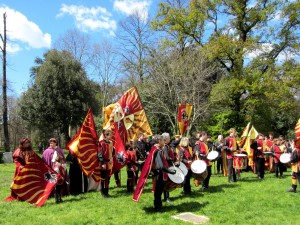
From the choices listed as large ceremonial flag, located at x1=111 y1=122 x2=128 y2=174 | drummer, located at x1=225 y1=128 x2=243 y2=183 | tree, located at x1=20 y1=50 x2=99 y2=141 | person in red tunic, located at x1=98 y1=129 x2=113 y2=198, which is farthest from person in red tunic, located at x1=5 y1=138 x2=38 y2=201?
tree, located at x1=20 y1=50 x2=99 y2=141

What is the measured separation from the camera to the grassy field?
7.06 meters

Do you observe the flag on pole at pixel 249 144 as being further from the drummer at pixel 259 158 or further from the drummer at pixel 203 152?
the drummer at pixel 203 152

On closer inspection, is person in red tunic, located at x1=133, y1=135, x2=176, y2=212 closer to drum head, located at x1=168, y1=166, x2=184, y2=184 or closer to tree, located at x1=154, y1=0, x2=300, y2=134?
drum head, located at x1=168, y1=166, x2=184, y2=184

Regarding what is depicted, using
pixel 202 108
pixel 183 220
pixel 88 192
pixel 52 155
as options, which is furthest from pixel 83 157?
pixel 202 108

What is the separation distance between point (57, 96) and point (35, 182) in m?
21.2

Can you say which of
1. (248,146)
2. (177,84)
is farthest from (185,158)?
(177,84)

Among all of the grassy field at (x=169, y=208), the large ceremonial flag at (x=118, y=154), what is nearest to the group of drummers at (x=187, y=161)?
the grassy field at (x=169, y=208)

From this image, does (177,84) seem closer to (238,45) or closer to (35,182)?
(238,45)

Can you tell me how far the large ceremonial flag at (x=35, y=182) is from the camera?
27.7 feet

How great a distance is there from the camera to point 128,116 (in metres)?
11.7

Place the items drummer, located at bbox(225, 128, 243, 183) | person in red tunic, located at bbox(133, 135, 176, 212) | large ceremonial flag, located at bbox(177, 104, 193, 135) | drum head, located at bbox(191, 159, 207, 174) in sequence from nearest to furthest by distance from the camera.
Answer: person in red tunic, located at bbox(133, 135, 176, 212) < drum head, located at bbox(191, 159, 207, 174) < drummer, located at bbox(225, 128, 243, 183) < large ceremonial flag, located at bbox(177, 104, 193, 135)

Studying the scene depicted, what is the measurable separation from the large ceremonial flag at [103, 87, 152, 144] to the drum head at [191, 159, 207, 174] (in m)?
2.92

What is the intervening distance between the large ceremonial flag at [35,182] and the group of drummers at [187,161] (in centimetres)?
245

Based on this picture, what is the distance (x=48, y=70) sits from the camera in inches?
1146
